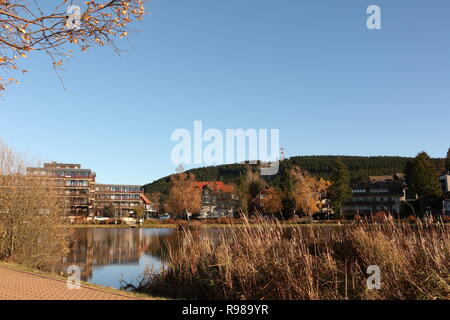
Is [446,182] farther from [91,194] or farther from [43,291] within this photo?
[43,291]

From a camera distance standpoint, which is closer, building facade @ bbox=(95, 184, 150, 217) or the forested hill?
building facade @ bbox=(95, 184, 150, 217)

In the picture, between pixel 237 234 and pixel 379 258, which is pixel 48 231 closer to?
pixel 237 234

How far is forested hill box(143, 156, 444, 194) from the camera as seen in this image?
13415 centimetres

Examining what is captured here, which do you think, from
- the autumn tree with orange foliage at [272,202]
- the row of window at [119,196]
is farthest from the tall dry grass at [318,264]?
the row of window at [119,196]

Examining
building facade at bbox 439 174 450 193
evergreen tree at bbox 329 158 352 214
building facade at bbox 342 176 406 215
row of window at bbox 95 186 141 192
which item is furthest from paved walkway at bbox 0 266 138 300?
row of window at bbox 95 186 141 192

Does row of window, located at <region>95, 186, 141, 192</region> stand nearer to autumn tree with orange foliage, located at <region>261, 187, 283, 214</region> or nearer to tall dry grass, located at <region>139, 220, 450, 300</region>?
autumn tree with orange foliage, located at <region>261, 187, 283, 214</region>

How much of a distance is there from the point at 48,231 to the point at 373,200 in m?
77.7

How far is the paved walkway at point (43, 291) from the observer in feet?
29.3

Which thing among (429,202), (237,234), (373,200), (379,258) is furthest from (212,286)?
(373,200)

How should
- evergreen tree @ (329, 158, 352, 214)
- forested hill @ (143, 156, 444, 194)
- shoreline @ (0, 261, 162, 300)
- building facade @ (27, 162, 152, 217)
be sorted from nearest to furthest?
1. shoreline @ (0, 261, 162, 300)
2. evergreen tree @ (329, 158, 352, 214)
3. building facade @ (27, 162, 152, 217)
4. forested hill @ (143, 156, 444, 194)

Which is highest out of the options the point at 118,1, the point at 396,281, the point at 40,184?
the point at 118,1

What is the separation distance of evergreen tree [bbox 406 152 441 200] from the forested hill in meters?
60.5

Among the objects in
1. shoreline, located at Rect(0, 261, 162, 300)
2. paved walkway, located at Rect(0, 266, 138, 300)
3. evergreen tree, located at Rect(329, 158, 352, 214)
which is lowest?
shoreline, located at Rect(0, 261, 162, 300)
